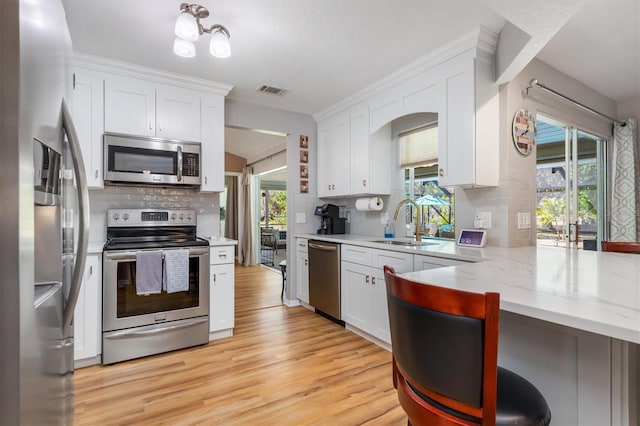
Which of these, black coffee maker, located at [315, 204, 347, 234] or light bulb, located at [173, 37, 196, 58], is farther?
black coffee maker, located at [315, 204, 347, 234]

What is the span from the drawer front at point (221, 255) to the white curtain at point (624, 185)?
13.9 feet

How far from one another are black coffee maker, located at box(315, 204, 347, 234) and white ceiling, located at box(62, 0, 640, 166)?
145 cm

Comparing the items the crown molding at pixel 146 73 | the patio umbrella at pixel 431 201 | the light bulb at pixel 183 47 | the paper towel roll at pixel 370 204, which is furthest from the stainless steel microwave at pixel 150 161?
the patio umbrella at pixel 431 201

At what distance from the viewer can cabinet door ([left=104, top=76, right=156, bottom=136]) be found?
2.78m

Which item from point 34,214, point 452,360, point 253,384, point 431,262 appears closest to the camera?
point 34,214

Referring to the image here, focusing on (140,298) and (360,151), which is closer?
(140,298)

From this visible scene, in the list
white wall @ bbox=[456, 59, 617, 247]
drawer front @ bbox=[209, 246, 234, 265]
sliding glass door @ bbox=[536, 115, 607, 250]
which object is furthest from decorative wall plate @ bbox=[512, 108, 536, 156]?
drawer front @ bbox=[209, 246, 234, 265]

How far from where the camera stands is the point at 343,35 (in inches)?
92.3

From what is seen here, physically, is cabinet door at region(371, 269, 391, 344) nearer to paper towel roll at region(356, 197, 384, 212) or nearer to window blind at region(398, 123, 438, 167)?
paper towel roll at region(356, 197, 384, 212)

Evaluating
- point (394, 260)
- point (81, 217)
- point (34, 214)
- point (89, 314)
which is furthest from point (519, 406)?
point (89, 314)

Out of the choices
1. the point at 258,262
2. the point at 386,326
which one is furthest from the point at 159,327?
the point at 258,262

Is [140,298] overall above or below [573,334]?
below

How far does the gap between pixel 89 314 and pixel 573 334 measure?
2.99 m

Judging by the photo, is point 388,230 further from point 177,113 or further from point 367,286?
point 177,113
